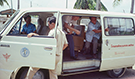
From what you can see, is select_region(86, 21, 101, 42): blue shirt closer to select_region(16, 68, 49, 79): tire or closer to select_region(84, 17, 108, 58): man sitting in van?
select_region(84, 17, 108, 58): man sitting in van

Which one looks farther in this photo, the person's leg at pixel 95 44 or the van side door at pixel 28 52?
the person's leg at pixel 95 44

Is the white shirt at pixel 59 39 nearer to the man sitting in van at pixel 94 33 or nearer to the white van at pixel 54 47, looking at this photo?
the white van at pixel 54 47

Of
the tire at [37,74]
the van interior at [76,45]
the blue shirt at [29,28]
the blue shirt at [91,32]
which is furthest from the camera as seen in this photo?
the blue shirt at [91,32]

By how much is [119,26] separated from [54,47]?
2.36 m

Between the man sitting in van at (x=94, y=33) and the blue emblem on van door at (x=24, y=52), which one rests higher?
the man sitting in van at (x=94, y=33)

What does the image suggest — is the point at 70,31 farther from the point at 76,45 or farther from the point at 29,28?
the point at 29,28

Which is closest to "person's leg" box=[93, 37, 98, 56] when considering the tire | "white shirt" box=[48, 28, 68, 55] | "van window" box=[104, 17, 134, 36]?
"van window" box=[104, 17, 134, 36]

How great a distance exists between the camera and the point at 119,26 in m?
4.38

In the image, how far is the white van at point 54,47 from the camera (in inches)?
121

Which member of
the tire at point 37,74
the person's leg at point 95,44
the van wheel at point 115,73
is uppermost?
the person's leg at point 95,44

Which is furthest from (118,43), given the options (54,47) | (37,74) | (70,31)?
(37,74)

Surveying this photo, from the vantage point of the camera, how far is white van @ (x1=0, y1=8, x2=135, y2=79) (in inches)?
121

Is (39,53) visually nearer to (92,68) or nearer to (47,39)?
(47,39)

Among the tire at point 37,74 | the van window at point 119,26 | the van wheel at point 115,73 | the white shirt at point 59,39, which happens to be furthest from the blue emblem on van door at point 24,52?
the van wheel at point 115,73
